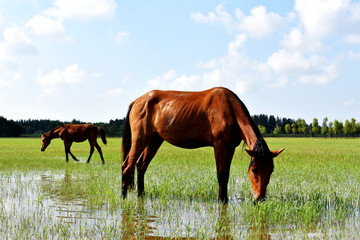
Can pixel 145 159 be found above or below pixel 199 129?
below

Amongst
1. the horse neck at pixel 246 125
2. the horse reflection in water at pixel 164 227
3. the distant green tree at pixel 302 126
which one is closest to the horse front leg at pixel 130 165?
the horse reflection in water at pixel 164 227

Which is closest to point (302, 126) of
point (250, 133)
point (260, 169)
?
point (250, 133)

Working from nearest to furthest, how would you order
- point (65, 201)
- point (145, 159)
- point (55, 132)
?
point (65, 201) → point (145, 159) → point (55, 132)

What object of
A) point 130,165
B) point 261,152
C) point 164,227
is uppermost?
point 261,152

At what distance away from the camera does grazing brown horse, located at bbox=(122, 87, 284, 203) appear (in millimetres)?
6101

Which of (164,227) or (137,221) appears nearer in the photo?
(164,227)

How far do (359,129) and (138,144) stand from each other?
380 feet

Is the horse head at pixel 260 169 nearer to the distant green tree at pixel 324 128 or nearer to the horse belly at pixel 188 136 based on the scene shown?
the horse belly at pixel 188 136

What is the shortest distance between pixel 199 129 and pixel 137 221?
2564mm

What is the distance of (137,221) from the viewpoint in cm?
550

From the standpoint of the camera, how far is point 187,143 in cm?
740

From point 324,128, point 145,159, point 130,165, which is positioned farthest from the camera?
point 324,128

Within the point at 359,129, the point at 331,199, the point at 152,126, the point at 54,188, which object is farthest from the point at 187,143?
the point at 359,129

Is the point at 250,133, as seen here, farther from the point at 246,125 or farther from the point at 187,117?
the point at 187,117
